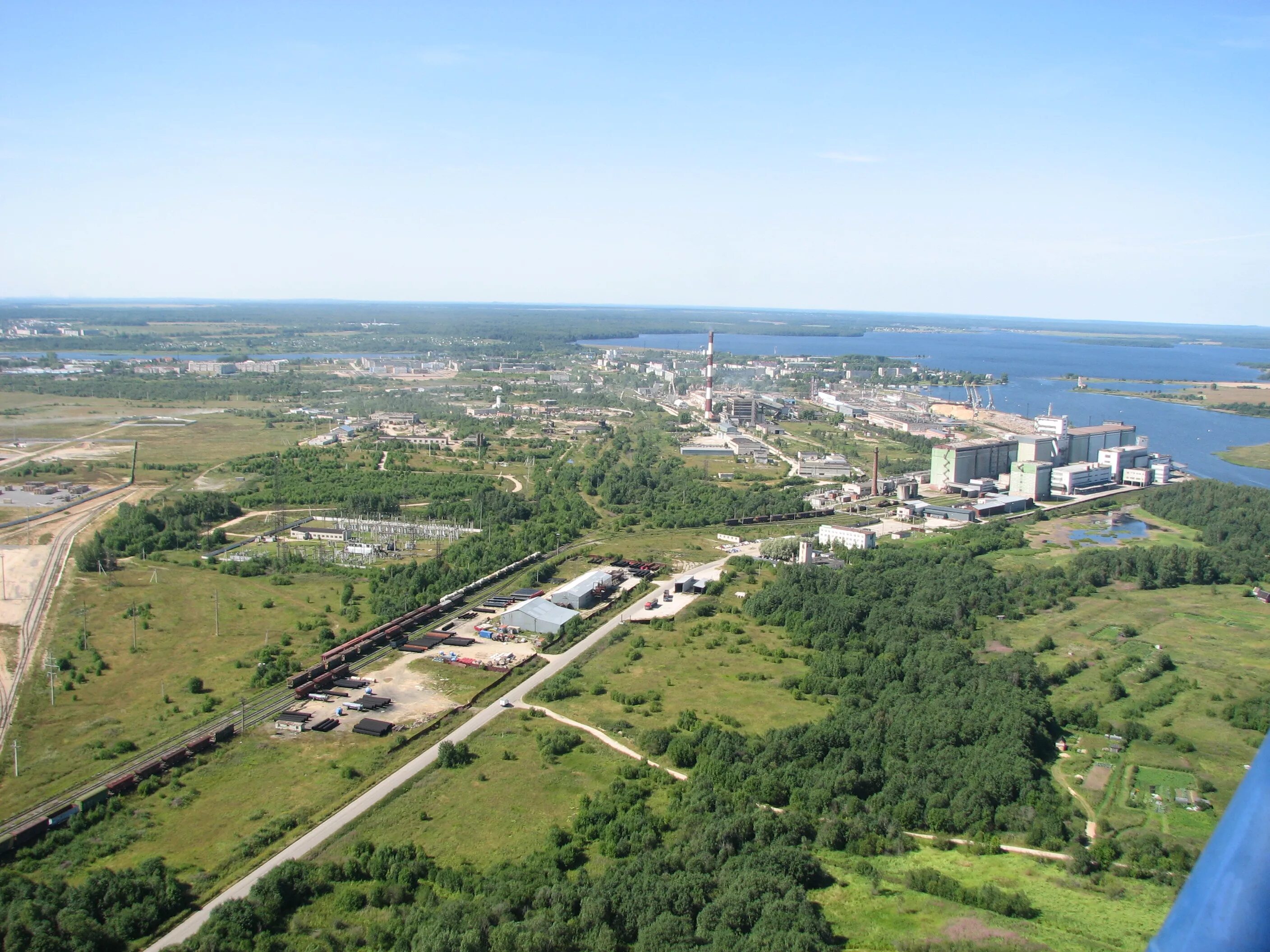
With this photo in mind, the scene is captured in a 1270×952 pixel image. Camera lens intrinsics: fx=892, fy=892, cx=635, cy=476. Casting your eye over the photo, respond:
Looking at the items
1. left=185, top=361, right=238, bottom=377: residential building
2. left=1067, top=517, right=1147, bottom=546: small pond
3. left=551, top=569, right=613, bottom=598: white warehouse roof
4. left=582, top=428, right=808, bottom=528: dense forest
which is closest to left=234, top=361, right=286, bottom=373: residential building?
left=185, top=361, right=238, bottom=377: residential building

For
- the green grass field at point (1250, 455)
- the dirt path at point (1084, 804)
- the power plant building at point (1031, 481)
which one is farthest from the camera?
the green grass field at point (1250, 455)

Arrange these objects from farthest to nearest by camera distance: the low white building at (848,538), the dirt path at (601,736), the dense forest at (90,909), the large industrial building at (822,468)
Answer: the large industrial building at (822,468)
the low white building at (848,538)
the dirt path at (601,736)
the dense forest at (90,909)

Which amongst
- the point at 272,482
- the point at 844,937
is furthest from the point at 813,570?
the point at 272,482

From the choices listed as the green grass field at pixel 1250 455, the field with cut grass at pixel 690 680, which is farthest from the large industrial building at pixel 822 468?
the green grass field at pixel 1250 455

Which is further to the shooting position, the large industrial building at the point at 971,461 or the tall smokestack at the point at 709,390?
the tall smokestack at the point at 709,390

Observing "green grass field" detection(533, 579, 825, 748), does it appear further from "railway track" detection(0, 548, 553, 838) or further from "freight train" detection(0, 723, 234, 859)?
"freight train" detection(0, 723, 234, 859)

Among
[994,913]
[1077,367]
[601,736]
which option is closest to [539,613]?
[601,736]

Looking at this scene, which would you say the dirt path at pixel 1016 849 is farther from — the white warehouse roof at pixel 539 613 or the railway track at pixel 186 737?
the railway track at pixel 186 737
